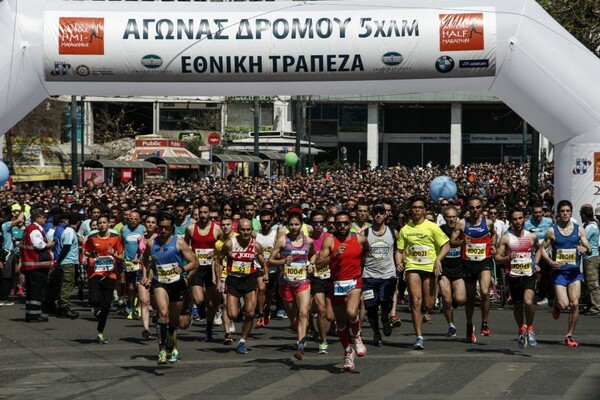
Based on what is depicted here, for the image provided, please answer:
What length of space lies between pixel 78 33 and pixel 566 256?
824 cm

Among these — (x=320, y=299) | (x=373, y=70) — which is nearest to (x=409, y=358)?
(x=320, y=299)

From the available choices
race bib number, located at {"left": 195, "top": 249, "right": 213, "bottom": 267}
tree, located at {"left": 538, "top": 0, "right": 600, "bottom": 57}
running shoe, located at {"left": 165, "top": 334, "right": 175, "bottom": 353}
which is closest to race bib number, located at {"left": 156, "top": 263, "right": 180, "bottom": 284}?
running shoe, located at {"left": 165, "top": 334, "right": 175, "bottom": 353}

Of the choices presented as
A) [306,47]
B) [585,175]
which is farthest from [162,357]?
[585,175]

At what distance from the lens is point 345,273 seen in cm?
1202

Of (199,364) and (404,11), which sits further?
(404,11)

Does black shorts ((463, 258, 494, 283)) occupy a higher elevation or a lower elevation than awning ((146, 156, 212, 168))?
lower

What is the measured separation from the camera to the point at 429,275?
1361 centimetres

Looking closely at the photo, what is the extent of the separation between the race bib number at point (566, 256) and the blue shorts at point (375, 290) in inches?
76.6

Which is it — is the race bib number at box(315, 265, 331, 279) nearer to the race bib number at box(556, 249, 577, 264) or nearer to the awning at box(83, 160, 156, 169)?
the race bib number at box(556, 249, 577, 264)

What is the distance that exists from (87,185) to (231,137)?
41622 millimetres

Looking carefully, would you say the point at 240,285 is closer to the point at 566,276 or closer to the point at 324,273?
the point at 324,273

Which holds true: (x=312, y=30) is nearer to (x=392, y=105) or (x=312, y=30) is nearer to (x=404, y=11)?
(x=404, y=11)

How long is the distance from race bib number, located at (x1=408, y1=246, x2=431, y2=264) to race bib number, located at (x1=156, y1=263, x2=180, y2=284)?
295cm

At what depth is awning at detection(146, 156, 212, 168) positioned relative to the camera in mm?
52594
